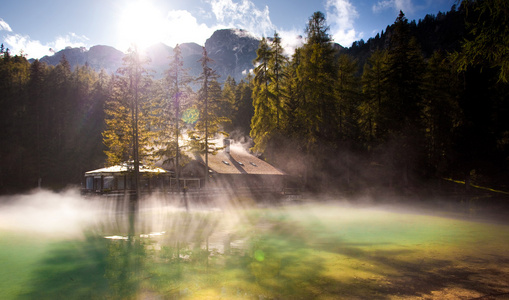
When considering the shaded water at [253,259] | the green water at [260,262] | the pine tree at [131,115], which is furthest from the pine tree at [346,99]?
the pine tree at [131,115]

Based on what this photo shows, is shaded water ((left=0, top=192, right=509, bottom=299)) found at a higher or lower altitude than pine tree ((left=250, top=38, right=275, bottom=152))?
lower

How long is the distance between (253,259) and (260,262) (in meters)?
0.47

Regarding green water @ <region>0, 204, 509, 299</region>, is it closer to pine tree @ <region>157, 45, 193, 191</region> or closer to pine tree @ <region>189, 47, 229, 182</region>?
pine tree @ <region>157, 45, 193, 191</region>

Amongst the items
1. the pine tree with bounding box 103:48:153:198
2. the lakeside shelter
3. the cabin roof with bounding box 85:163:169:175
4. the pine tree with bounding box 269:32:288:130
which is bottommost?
the lakeside shelter

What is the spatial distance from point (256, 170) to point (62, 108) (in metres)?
42.2

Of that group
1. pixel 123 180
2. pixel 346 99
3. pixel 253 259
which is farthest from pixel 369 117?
pixel 253 259

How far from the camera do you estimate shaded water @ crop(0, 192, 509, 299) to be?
8242 millimetres

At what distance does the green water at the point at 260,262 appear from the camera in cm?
820

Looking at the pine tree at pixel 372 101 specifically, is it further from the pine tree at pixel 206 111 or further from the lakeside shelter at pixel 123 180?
the lakeside shelter at pixel 123 180

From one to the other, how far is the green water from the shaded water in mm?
37

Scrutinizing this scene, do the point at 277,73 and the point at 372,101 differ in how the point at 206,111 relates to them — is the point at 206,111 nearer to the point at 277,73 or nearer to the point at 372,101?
the point at 277,73

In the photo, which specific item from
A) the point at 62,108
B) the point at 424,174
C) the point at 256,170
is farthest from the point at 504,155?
the point at 62,108

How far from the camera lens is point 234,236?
1575 centimetres

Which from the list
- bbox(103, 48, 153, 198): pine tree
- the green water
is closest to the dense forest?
bbox(103, 48, 153, 198): pine tree
